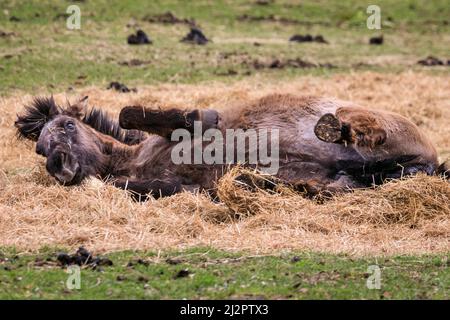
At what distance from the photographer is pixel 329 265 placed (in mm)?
7008

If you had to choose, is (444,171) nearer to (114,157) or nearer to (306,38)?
(114,157)

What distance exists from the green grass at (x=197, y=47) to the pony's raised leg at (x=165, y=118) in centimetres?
632

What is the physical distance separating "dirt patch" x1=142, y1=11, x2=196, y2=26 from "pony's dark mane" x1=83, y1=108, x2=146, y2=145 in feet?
42.7

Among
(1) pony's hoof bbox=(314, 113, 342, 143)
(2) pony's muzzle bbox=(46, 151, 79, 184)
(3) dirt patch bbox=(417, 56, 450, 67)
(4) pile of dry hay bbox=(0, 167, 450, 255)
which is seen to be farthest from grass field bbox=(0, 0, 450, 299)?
(3) dirt patch bbox=(417, 56, 450, 67)

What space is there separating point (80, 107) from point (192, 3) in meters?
16.5

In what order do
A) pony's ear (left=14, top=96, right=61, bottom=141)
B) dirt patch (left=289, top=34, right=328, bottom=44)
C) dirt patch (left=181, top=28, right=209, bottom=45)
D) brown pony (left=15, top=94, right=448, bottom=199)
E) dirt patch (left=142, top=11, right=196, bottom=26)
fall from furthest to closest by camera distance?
dirt patch (left=142, top=11, right=196, bottom=26) → dirt patch (left=289, top=34, right=328, bottom=44) → dirt patch (left=181, top=28, right=209, bottom=45) → pony's ear (left=14, top=96, right=61, bottom=141) → brown pony (left=15, top=94, right=448, bottom=199)

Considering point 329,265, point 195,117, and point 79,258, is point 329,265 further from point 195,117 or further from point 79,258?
point 195,117

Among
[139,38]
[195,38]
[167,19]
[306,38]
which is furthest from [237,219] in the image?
[167,19]

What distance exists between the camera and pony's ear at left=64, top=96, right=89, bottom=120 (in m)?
A: 9.96

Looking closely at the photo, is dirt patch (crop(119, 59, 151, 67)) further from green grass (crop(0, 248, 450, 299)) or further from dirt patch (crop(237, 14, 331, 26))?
green grass (crop(0, 248, 450, 299))

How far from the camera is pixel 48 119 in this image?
989 centimetres

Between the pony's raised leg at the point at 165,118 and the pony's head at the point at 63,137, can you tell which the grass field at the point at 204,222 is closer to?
the pony's head at the point at 63,137

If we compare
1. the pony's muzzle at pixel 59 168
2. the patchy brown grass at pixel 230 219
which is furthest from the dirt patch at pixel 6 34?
the pony's muzzle at pixel 59 168

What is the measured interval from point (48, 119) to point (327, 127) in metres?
3.25
